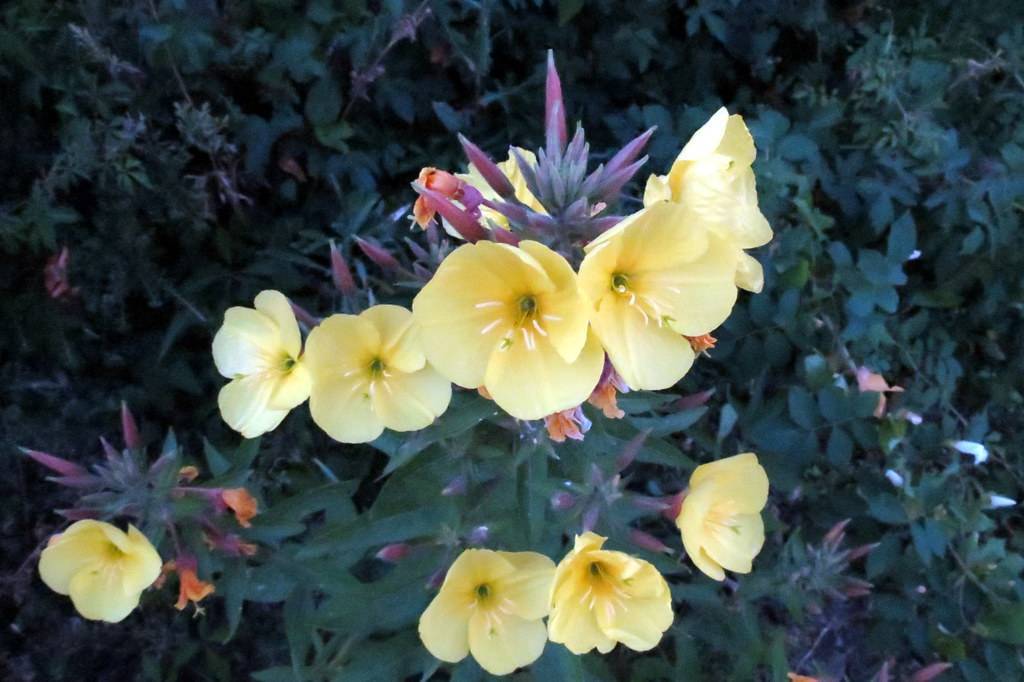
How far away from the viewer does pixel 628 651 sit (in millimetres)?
2025

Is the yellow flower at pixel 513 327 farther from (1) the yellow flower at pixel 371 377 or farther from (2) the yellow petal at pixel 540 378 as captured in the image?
(1) the yellow flower at pixel 371 377

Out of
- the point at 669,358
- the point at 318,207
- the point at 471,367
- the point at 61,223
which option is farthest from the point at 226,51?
the point at 669,358

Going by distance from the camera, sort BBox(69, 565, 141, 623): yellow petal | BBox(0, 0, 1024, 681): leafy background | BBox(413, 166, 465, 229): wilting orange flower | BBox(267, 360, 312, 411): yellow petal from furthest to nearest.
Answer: BBox(0, 0, 1024, 681): leafy background < BBox(69, 565, 141, 623): yellow petal < BBox(267, 360, 312, 411): yellow petal < BBox(413, 166, 465, 229): wilting orange flower

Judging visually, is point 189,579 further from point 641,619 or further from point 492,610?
point 641,619

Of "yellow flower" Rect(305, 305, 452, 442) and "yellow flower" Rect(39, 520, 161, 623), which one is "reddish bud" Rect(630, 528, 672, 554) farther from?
"yellow flower" Rect(39, 520, 161, 623)

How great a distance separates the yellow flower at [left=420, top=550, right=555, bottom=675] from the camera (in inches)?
52.6

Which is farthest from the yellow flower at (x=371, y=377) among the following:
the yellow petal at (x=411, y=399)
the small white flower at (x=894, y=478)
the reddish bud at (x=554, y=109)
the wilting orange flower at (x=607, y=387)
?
the small white flower at (x=894, y=478)

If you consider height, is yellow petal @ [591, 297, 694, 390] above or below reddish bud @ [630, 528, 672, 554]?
above

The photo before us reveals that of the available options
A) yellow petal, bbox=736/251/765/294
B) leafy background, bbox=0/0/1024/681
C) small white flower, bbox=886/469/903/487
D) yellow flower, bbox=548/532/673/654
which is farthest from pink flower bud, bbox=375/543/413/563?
small white flower, bbox=886/469/903/487

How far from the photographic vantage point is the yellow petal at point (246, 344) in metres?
1.39

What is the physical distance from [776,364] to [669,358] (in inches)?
Answer: 46.2

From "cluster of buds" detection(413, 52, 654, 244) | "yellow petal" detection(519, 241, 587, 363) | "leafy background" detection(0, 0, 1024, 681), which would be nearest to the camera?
"yellow petal" detection(519, 241, 587, 363)

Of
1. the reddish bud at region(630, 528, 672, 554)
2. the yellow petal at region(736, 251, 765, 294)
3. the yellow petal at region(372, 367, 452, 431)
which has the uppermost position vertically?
the yellow petal at region(736, 251, 765, 294)

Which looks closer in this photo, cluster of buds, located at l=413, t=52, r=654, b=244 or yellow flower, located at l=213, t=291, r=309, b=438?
cluster of buds, located at l=413, t=52, r=654, b=244
